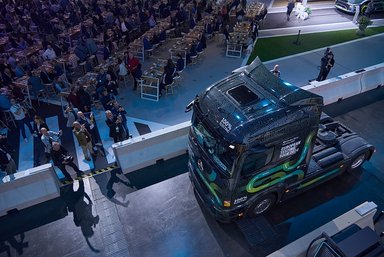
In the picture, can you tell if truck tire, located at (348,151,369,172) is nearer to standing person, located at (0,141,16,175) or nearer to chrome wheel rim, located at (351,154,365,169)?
chrome wheel rim, located at (351,154,365,169)

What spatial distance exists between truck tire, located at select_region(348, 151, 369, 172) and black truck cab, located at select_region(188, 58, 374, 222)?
1348mm

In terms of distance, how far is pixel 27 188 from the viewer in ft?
26.4

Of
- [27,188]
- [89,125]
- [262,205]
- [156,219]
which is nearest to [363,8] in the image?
[262,205]

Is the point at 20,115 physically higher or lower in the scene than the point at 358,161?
lower

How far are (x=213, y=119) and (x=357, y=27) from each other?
19218 mm

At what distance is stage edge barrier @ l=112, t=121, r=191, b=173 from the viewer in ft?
29.1

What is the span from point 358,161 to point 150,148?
20.5ft

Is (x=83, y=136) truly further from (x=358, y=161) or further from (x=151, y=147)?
(x=358, y=161)

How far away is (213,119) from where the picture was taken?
6520 millimetres

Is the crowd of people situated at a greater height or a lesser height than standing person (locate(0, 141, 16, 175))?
greater

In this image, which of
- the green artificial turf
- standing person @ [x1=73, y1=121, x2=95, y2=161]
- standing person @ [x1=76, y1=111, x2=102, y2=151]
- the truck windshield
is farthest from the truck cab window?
the green artificial turf

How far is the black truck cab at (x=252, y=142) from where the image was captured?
6.14m

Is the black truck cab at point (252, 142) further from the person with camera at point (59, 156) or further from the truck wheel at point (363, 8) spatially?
the truck wheel at point (363, 8)

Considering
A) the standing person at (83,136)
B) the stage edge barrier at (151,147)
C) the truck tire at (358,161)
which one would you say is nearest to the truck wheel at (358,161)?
the truck tire at (358,161)
